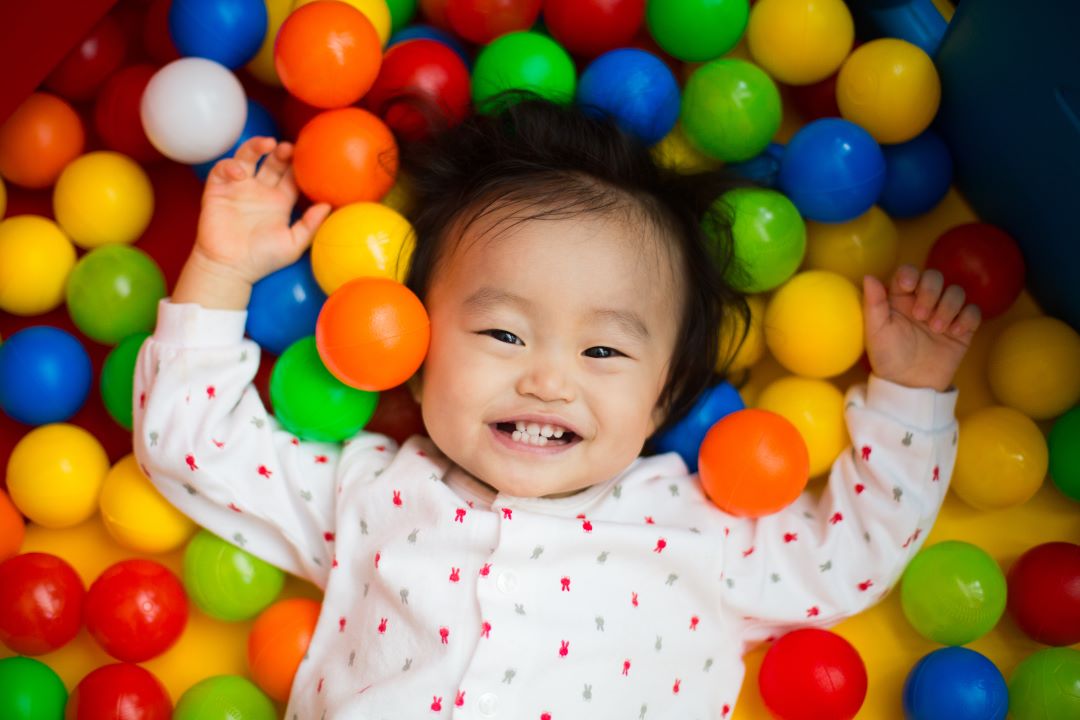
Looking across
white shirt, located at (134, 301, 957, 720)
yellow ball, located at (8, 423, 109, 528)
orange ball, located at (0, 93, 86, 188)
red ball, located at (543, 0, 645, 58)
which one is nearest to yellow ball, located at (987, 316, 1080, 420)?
white shirt, located at (134, 301, 957, 720)

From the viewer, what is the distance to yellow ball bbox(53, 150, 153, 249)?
189 centimetres

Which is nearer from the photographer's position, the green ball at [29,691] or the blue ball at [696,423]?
the green ball at [29,691]

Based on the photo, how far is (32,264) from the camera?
6.09 ft

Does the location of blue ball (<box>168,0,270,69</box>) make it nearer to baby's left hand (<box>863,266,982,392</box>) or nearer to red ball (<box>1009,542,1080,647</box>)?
baby's left hand (<box>863,266,982,392</box>)

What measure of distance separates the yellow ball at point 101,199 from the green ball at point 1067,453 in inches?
61.1

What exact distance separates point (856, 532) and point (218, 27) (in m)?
1.29

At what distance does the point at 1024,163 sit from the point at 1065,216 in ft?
0.35

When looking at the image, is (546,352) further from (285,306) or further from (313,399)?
(285,306)

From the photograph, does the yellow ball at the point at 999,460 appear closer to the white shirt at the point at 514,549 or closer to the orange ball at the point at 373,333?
the white shirt at the point at 514,549

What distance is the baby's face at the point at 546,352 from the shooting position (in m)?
1.52

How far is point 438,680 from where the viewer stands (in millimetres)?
1504

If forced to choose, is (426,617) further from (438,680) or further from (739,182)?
(739,182)

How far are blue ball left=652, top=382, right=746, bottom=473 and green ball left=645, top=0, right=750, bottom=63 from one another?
0.56 meters

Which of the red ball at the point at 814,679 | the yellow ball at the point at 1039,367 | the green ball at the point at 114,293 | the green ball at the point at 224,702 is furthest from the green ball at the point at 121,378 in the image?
the yellow ball at the point at 1039,367
